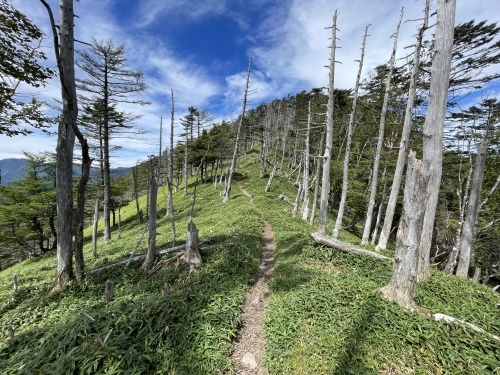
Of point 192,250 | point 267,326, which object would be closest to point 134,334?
point 267,326

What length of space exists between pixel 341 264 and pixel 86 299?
26.6ft

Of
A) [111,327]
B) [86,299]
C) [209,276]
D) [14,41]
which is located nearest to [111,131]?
[14,41]

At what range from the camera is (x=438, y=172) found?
5711 mm

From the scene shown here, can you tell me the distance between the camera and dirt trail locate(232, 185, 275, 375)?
421 centimetres

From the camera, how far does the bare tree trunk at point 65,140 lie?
6.23 metres

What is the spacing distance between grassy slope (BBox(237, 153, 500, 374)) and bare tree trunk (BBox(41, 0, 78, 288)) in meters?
6.60

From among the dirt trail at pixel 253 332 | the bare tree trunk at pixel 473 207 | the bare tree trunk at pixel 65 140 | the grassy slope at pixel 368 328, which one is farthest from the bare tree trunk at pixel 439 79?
the bare tree trunk at pixel 65 140

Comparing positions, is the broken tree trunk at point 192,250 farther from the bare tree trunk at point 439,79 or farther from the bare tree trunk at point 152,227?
the bare tree trunk at point 439,79

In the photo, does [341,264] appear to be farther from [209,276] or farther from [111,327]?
[111,327]

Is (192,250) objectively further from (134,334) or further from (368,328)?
(368,328)

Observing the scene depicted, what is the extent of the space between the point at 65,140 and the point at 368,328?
9.07 m

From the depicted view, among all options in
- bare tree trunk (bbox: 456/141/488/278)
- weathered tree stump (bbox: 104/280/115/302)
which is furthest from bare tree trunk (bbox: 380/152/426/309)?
weathered tree stump (bbox: 104/280/115/302)

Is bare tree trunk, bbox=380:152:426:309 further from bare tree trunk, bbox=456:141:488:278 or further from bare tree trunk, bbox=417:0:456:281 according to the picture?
bare tree trunk, bbox=456:141:488:278

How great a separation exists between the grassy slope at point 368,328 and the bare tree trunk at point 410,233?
47cm
